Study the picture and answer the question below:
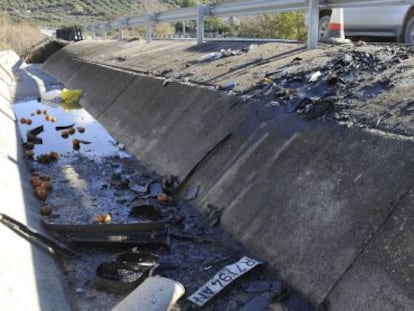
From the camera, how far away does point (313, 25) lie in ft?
27.7

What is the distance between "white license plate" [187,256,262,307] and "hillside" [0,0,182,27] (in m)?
100

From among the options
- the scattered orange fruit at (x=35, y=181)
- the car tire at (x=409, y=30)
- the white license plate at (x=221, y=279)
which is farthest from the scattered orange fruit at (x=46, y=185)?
the car tire at (x=409, y=30)

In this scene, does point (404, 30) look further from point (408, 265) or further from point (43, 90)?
point (43, 90)

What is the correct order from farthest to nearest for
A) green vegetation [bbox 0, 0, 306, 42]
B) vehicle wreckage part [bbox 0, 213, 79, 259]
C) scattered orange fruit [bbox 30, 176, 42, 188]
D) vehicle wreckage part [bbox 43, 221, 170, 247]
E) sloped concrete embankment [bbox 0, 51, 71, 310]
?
green vegetation [bbox 0, 0, 306, 42], scattered orange fruit [bbox 30, 176, 42, 188], vehicle wreckage part [bbox 43, 221, 170, 247], vehicle wreckage part [bbox 0, 213, 79, 259], sloped concrete embankment [bbox 0, 51, 71, 310]

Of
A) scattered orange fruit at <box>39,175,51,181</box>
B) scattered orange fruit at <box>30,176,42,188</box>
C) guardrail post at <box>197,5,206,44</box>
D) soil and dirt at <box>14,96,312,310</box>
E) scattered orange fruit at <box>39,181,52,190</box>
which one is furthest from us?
guardrail post at <box>197,5,206,44</box>

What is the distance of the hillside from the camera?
342 feet

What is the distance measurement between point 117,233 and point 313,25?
5.02 m

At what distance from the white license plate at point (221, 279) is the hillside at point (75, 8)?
100189 millimetres

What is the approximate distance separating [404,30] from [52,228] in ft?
26.1

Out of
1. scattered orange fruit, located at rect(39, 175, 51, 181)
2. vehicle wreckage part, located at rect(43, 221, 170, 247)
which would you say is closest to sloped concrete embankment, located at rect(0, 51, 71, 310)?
vehicle wreckage part, located at rect(43, 221, 170, 247)

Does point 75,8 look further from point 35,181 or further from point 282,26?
point 35,181

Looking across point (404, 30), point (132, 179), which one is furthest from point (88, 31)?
point (132, 179)

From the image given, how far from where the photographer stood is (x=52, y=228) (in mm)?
5121

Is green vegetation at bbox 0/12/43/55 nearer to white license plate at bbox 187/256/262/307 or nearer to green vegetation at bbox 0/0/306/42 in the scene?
green vegetation at bbox 0/0/306/42
